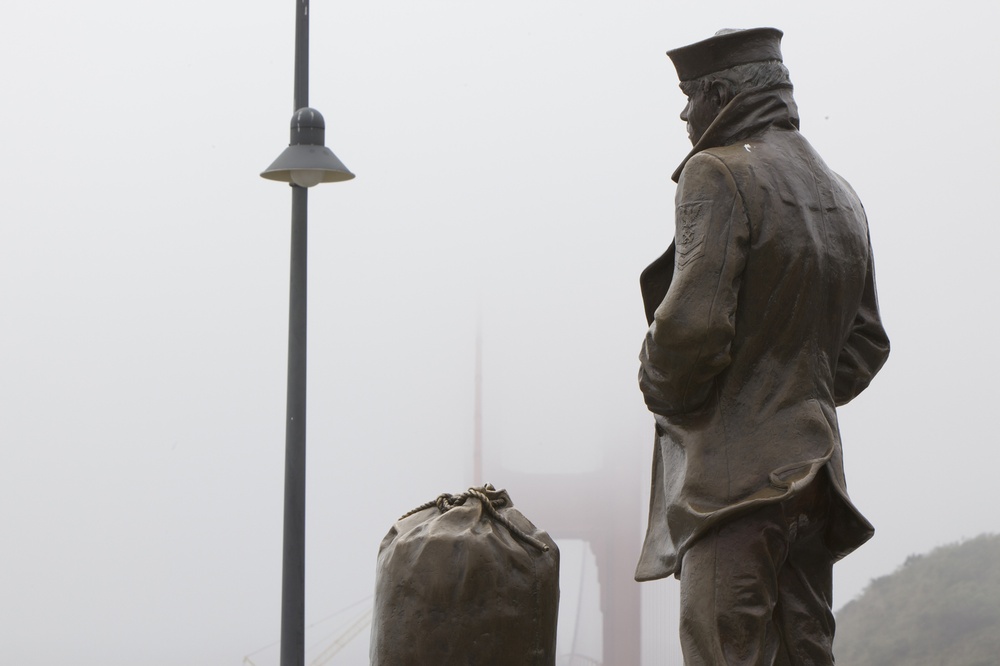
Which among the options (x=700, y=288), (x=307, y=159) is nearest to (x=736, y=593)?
(x=700, y=288)

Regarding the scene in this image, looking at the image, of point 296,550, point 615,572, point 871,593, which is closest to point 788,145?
point 296,550

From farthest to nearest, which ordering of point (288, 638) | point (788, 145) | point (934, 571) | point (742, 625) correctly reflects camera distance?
point (934, 571), point (288, 638), point (788, 145), point (742, 625)

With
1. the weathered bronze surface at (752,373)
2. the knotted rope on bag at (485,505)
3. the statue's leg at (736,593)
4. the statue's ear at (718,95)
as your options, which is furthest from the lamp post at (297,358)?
the statue's leg at (736,593)

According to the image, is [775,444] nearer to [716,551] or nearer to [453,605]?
[716,551]

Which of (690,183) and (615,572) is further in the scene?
(615,572)

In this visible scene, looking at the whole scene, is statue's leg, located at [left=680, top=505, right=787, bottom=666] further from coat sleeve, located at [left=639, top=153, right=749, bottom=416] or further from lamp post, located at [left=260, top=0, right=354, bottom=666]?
lamp post, located at [left=260, top=0, right=354, bottom=666]

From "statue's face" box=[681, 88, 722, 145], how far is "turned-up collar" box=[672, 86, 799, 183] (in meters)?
0.07

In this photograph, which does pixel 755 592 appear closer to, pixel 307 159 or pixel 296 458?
pixel 296 458

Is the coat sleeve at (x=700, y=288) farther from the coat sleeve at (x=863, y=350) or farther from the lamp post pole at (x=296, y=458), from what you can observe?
the lamp post pole at (x=296, y=458)

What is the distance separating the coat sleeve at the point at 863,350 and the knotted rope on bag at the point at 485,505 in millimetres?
1083

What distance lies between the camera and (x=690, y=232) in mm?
4043

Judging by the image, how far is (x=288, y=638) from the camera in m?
7.07

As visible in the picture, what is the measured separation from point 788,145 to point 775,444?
877 millimetres

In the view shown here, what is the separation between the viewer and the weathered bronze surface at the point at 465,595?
464cm
